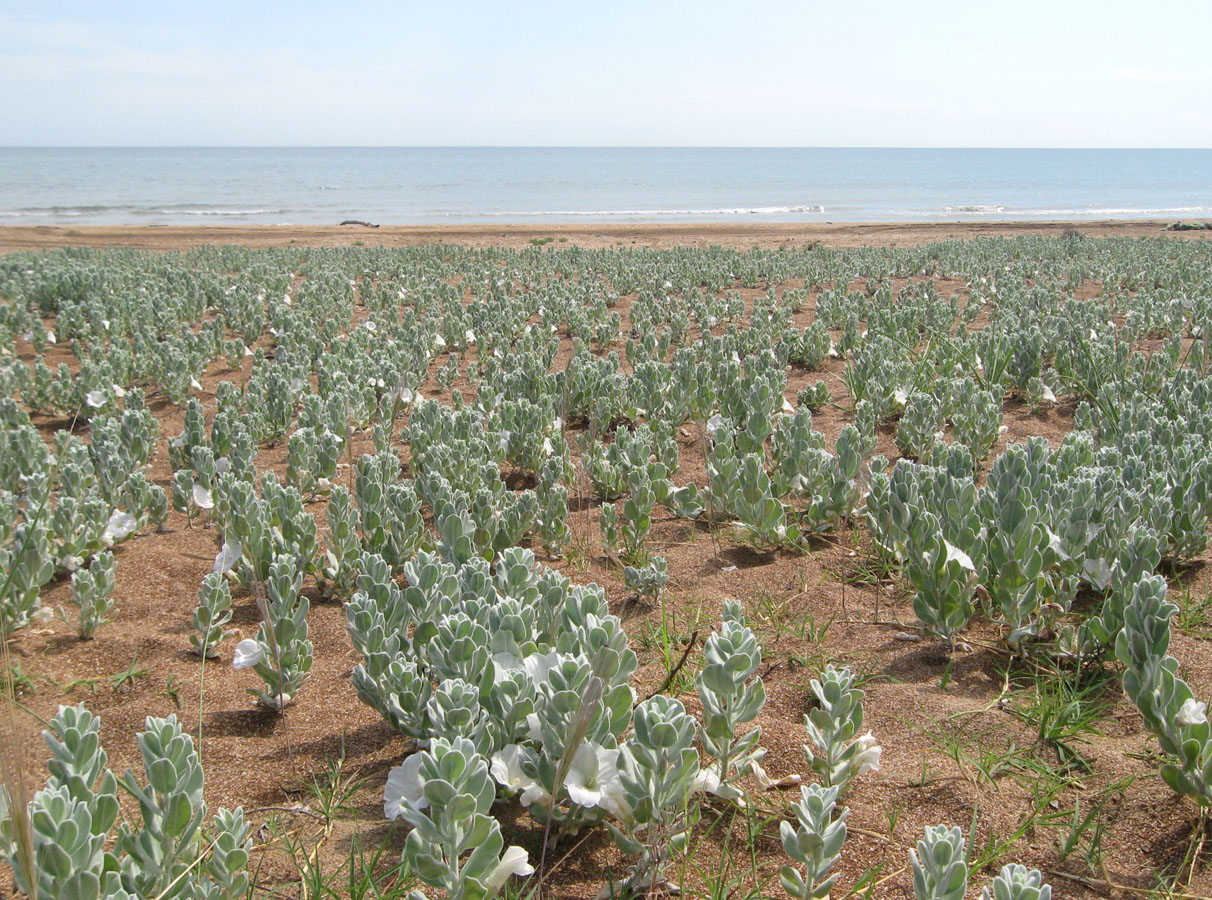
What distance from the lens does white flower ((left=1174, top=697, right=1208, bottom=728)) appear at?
2.28 metres

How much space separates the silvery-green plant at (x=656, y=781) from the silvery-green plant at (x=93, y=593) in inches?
107

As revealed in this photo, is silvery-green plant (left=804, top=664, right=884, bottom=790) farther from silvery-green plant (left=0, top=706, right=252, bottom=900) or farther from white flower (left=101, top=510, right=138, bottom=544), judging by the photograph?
white flower (left=101, top=510, right=138, bottom=544)

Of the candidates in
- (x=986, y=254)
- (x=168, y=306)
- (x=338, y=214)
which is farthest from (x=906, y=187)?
(x=168, y=306)

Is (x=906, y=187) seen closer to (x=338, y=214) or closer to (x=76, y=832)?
(x=338, y=214)

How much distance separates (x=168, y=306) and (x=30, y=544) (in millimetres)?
8197

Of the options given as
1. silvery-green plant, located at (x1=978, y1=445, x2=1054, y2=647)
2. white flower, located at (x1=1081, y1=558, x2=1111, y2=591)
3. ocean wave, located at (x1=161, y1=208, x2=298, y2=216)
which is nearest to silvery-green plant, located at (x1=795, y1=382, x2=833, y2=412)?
silvery-green plant, located at (x1=978, y1=445, x2=1054, y2=647)

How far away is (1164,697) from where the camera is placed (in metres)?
2.36

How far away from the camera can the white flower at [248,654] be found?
10.3ft

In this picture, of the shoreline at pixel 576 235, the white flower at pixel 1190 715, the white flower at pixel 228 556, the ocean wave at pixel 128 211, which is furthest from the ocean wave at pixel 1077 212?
the white flower at pixel 1190 715

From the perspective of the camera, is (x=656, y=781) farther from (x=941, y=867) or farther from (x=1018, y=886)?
(x=1018, y=886)

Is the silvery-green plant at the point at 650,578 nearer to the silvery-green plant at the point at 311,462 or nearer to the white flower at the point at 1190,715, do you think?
the white flower at the point at 1190,715

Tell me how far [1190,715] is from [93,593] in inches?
160

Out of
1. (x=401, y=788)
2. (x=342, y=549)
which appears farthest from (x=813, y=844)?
(x=342, y=549)

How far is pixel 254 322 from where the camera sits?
32.6 ft
